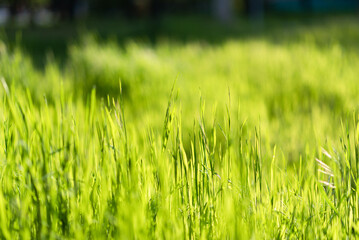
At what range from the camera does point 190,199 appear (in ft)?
2.43

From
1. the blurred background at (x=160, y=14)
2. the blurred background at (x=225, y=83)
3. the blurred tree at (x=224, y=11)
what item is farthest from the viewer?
the blurred tree at (x=224, y=11)

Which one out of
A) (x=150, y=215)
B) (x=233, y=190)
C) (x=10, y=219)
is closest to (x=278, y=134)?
(x=233, y=190)

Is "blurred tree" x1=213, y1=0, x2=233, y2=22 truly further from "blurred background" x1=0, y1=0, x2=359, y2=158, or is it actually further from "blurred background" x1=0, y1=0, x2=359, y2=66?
"blurred background" x1=0, y1=0, x2=359, y2=158

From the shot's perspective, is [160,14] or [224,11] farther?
[160,14]

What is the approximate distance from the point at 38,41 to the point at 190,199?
6.40m

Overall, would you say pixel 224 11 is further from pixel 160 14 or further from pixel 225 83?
pixel 225 83

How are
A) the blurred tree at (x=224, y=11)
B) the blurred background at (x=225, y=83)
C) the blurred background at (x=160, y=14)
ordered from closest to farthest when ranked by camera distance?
the blurred background at (x=225, y=83), the blurred background at (x=160, y=14), the blurred tree at (x=224, y=11)

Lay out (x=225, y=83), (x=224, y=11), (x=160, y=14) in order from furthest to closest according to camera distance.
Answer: (x=160, y=14)
(x=224, y=11)
(x=225, y=83)

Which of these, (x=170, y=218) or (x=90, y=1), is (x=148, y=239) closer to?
(x=170, y=218)

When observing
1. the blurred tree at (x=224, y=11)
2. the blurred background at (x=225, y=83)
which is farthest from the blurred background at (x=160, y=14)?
the blurred background at (x=225, y=83)

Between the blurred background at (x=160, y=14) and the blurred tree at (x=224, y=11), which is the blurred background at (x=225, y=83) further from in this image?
the blurred tree at (x=224, y=11)

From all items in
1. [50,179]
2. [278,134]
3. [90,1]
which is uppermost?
[90,1]

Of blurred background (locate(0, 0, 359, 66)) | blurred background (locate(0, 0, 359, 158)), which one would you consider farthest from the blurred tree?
blurred background (locate(0, 0, 359, 158))

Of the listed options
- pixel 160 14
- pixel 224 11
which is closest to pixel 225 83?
pixel 224 11
